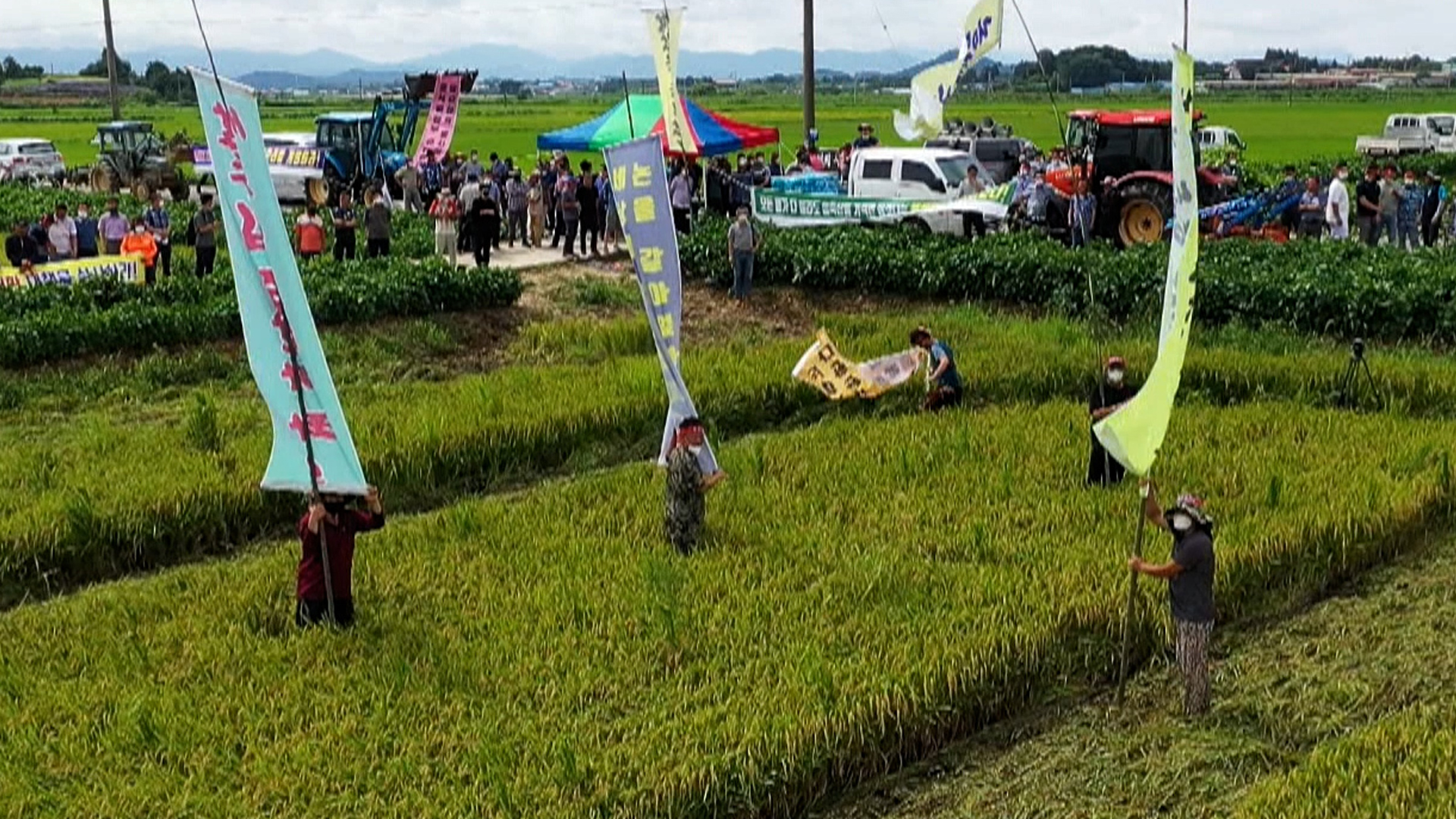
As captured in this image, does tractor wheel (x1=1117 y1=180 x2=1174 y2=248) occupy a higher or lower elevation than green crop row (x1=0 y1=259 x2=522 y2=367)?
higher

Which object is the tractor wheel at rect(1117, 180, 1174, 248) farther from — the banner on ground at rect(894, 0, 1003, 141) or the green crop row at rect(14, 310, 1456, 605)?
the green crop row at rect(14, 310, 1456, 605)

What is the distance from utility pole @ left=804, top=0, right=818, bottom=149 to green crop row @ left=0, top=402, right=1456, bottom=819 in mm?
19497

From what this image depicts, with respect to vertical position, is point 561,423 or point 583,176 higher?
point 583,176

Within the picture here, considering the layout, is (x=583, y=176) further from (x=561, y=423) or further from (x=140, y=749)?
(x=140, y=749)

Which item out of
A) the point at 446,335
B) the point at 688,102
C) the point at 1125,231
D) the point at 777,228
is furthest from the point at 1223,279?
the point at 688,102

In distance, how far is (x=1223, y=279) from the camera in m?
17.1

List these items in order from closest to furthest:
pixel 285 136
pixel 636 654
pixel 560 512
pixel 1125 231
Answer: pixel 636 654 < pixel 560 512 < pixel 1125 231 < pixel 285 136

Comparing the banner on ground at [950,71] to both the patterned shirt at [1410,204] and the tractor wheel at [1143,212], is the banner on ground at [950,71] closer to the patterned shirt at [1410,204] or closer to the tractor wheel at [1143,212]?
the tractor wheel at [1143,212]

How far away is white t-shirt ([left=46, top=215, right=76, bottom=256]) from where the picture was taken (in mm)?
20328

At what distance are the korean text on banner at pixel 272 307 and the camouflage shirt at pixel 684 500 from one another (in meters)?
2.11

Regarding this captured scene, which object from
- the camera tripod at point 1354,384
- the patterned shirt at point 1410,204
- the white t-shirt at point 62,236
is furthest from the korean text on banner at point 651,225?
the patterned shirt at point 1410,204

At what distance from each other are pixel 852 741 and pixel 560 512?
4.02m

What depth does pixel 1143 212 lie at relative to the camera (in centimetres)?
2153

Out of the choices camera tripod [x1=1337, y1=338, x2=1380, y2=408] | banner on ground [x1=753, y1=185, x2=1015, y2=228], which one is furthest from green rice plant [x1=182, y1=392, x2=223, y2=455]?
banner on ground [x1=753, y1=185, x2=1015, y2=228]
